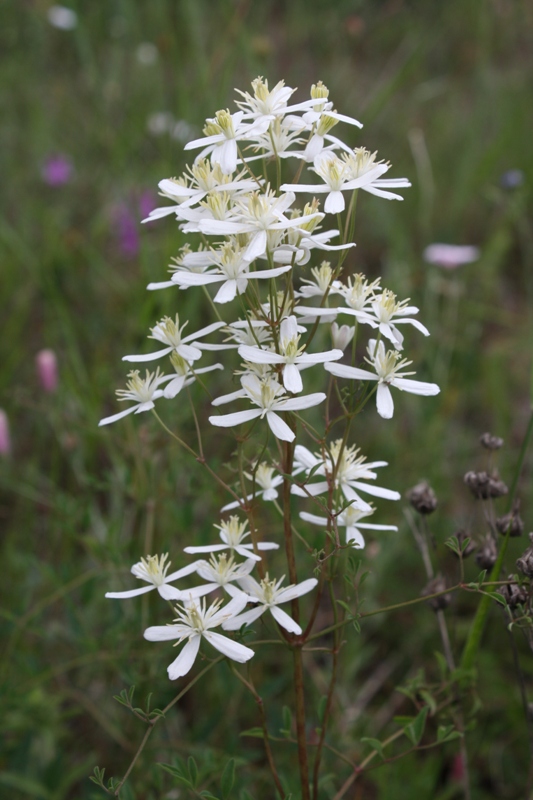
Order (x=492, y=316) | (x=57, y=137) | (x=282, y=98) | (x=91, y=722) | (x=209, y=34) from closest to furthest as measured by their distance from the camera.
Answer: (x=282, y=98)
(x=91, y=722)
(x=492, y=316)
(x=57, y=137)
(x=209, y=34)

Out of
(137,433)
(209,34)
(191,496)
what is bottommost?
(191,496)

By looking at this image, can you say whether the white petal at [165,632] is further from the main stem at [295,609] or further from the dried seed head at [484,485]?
the dried seed head at [484,485]

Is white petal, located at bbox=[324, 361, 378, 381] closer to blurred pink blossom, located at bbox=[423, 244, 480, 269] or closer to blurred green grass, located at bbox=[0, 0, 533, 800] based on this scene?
blurred green grass, located at bbox=[0, 0, 533, 800]

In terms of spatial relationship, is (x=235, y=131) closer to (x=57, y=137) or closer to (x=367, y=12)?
(x=57, y=137)

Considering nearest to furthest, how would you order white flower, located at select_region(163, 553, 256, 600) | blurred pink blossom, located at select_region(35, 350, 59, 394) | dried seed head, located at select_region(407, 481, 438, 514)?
white flower, located at select_region(163, 553, 256, 600) < dried seed head, located at select_region(407, 481, 438, 514) < blurred pink blossom, located at select_region(35, 350, 59, 394)

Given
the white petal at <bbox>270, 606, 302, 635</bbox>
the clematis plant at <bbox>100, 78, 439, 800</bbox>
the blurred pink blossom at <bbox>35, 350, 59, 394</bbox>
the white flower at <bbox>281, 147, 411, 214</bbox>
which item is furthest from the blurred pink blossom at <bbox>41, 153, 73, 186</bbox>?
the white petal at <bbox>270, 606, 302, 635</bbox>

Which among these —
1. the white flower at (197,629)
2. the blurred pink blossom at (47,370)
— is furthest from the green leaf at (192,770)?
→ the blurred pink blossom at (47,370)

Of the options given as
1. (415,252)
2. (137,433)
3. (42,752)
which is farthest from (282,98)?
(415,252)
